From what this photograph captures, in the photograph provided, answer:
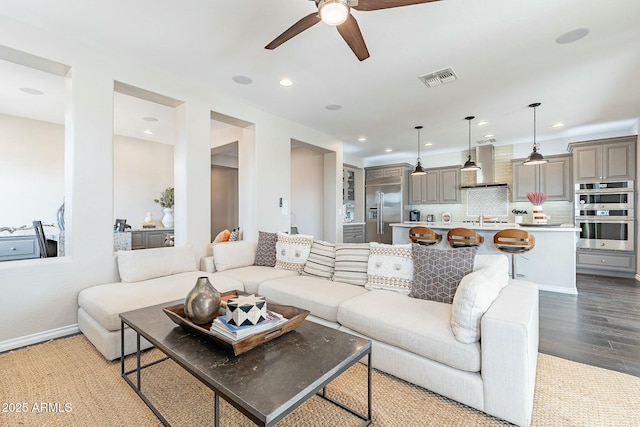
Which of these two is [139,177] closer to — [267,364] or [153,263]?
[153,263]

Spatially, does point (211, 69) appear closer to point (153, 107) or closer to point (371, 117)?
point (153, 107)

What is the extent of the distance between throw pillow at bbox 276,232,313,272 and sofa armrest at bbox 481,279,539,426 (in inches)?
81.8

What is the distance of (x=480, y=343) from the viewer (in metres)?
1.60

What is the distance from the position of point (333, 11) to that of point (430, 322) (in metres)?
2.01

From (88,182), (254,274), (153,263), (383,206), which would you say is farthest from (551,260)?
(88,182)

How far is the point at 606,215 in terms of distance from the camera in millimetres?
5008

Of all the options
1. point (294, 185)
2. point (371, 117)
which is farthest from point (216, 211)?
point (371, 117)

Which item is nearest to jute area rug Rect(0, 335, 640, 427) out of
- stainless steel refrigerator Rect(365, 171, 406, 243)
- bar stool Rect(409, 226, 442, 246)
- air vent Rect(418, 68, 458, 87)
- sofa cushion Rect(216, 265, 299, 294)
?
sofa cushion Rect(216, 265, 299, 294)

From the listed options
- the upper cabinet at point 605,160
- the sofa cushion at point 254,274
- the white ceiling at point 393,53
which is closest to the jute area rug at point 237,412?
the sofa cushion at point 254,274

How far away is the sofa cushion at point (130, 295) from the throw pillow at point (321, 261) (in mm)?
774

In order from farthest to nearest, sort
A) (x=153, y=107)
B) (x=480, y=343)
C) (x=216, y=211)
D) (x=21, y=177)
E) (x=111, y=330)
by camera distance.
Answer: (x=216, y=211), (x=21, y=177), (x=153, y=107), (x=111, y=330), (x=480, y=343)

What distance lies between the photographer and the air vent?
315cm

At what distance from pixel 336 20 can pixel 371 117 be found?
3.02 meters

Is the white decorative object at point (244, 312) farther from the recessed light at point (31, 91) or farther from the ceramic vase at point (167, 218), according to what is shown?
the ceramic vase at point (167, 218)
